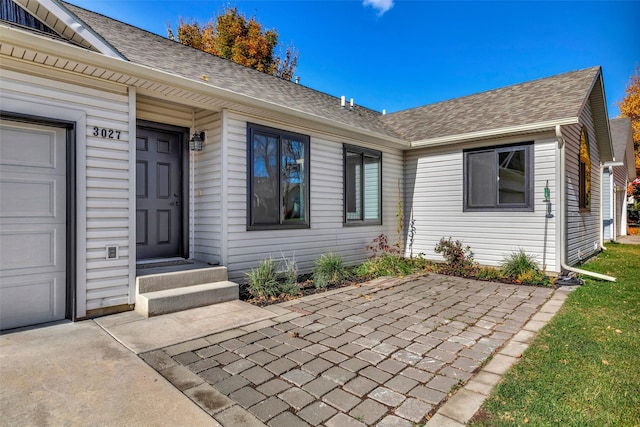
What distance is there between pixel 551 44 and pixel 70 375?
15320 millimetres

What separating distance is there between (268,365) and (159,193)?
368cm

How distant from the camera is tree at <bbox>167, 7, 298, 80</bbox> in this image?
60.4ft

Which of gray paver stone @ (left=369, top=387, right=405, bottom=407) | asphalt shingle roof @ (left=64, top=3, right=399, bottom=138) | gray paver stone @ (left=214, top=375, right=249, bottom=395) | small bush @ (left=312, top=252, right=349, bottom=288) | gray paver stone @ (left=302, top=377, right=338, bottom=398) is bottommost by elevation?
gray paver stone @ (left=369, top=387, right=405, bottom=407)

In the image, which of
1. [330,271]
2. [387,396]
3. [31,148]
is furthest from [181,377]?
[330,271]

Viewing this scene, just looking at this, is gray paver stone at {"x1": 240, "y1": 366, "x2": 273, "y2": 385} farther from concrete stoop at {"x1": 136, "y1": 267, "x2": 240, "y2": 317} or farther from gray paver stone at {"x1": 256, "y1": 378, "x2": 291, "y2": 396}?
concrete stoop at {"x1": 136, "y1": 267, "x2": 240, "y2": 317}

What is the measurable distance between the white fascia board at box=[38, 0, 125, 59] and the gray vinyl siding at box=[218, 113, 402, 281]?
175cm

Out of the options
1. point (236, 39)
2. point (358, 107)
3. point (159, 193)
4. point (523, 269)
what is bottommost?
point (523, 269)

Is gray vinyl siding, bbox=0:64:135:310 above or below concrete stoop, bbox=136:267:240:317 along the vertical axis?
above

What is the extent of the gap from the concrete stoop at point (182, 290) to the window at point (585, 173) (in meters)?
8.25

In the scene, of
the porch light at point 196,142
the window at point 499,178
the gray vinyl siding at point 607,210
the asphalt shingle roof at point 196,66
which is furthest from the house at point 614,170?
the porch light at point 196,142

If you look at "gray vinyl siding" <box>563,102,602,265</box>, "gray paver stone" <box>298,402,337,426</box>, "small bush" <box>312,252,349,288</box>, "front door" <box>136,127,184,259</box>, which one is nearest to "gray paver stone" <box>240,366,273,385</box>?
"gray paver stone" <box>298,402,337,426</box>

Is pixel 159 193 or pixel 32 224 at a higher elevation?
pixel 159 193

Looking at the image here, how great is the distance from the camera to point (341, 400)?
231cm

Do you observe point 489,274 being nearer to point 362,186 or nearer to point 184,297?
point 362,186
